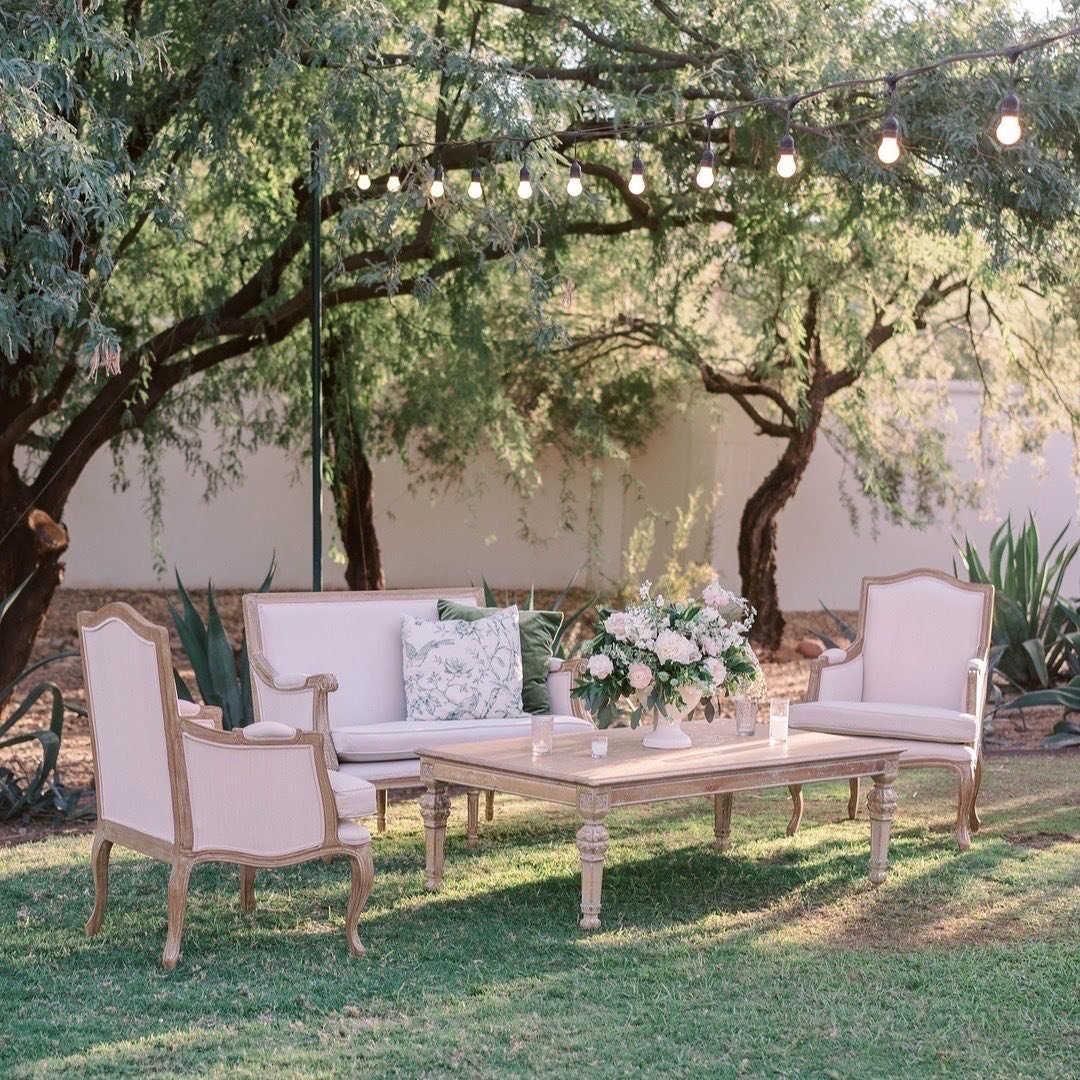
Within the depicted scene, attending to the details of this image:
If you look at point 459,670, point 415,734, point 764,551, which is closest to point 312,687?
point 415,734

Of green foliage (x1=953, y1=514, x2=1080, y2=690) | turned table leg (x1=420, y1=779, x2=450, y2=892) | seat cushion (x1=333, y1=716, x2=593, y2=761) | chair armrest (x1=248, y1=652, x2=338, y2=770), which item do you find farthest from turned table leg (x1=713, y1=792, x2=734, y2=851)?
green foliage (x1=953, y1=514, x2=1080, y2=690)

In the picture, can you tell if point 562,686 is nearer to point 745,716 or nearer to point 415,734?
point 415,734

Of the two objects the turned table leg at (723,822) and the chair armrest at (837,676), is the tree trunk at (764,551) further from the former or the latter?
the turned table leg at (723,822)

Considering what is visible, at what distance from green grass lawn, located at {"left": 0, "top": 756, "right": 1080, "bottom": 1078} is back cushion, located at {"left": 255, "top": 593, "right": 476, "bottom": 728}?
50 cm

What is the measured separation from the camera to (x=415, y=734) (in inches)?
209

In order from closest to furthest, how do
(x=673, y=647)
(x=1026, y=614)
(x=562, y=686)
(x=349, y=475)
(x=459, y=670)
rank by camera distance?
(x=673, y=647)
(x=459, y=670)
(x=562, y=686)
(x=1026, y=614)
(x=349, y=475)

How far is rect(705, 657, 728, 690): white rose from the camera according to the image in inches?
192

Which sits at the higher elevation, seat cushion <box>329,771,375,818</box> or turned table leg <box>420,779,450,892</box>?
seat cushion <box>329,771,375,818</box>

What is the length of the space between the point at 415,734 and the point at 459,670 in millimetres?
439

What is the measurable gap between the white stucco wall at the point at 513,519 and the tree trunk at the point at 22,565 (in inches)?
198

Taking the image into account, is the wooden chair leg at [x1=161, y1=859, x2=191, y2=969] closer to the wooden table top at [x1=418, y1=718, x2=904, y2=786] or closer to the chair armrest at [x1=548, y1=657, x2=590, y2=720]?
the wooden table top at [x1=418, y1=718, x2=904, y2=786]

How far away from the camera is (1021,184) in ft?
20.2

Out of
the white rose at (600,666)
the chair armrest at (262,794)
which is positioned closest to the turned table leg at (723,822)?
the white rose at (600,666)

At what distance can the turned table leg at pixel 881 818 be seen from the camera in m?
4.99
